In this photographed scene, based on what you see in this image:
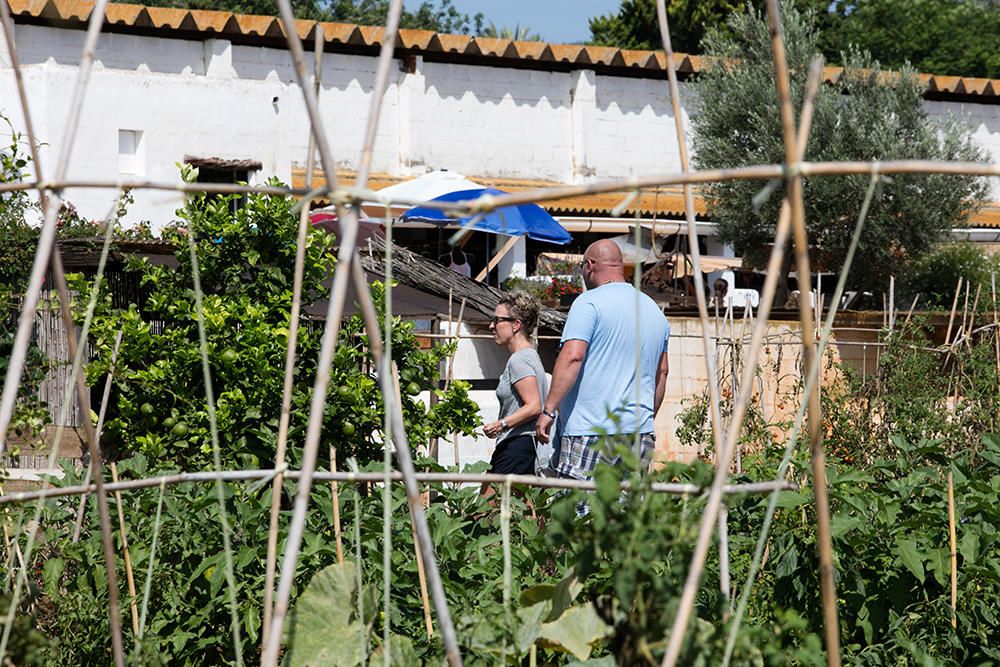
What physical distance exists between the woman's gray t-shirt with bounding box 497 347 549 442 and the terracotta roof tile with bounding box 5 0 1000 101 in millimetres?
9084

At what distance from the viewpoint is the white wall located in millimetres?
12883

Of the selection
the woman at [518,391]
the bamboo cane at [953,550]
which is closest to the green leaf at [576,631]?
the bamboo cane at [953,550]

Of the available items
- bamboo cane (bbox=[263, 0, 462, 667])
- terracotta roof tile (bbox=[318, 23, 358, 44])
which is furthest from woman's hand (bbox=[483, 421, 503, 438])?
terracotta roof tile (bbox=[318, 23, 358, 44])

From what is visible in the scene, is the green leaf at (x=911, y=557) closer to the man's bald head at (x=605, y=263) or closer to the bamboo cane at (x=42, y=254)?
the man's bald head at (x=605, y=263)

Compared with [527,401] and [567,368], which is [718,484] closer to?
[567,368]

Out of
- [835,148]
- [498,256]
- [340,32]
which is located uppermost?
[340,32]

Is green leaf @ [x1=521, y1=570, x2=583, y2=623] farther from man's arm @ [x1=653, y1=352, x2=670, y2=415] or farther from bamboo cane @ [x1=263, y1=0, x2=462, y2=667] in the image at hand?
man's arm @ [x1=653, y1=352, x2=670, y2=415]

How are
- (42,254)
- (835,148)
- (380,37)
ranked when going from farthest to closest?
(380,37)
(835,148)
(42,254)

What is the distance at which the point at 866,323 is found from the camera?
1134 centimetres

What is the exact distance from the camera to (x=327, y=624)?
2887mm

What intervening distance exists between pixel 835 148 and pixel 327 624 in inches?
486

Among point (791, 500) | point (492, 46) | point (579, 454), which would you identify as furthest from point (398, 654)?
point (492, 46)

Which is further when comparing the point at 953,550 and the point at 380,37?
the point at 380,37

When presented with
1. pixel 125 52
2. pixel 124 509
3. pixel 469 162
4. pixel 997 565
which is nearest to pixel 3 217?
pixel 124 509
